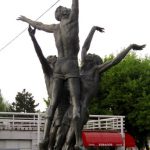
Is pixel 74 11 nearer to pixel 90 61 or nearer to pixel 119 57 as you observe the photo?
pixel 90 61

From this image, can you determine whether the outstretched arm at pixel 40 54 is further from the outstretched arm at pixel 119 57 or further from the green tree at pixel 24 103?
the green tree at pixel 24 103

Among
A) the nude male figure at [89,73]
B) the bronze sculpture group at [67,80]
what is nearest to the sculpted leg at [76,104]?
the bronze sculpture group at [67,80]

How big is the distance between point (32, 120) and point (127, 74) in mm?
17609

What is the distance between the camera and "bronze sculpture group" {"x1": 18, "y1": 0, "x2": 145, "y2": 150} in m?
12.8

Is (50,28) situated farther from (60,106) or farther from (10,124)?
(10,124)

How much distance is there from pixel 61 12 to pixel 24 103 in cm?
7392

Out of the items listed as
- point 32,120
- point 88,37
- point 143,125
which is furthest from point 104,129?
point 88,37

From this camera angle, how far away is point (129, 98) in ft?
157

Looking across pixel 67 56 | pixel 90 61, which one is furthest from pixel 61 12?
pixel 90 61

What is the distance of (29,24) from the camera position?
13289mm

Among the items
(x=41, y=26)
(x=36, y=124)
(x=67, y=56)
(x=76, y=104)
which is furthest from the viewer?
(x=36, y=124)

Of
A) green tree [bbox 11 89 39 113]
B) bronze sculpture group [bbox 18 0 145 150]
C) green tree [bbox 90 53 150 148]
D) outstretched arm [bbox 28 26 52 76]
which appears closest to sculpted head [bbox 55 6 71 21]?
bronze sculpture group [bbox 18 0 145 150]

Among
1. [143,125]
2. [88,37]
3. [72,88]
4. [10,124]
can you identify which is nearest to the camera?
[72,88]

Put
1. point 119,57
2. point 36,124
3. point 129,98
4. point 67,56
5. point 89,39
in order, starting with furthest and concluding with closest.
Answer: point 129,98, point 36,124, point 89,39, point 119,57, point 67,56
